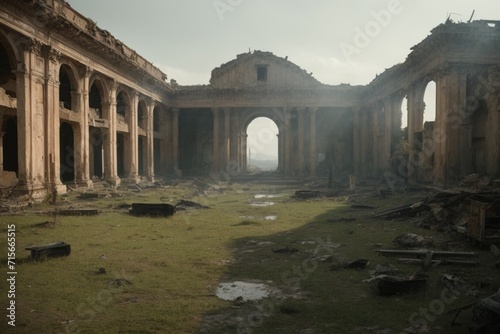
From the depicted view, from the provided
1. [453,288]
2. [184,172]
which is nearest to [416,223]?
[453,288]

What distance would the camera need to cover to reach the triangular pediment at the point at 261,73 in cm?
3622

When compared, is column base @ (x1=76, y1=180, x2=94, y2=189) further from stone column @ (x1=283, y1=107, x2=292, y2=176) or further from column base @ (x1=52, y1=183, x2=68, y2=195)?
stone column @ (x1=283, y1=107, x2=292, y2=176)

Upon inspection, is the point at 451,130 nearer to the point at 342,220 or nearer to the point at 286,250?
the point at 342,220

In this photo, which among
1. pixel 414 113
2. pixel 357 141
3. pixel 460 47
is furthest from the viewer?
pixel 357 141

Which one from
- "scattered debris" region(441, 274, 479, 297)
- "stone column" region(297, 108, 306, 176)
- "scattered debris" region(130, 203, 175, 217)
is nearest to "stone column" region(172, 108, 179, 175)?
"stone column" region(297, 108, 306, 176)

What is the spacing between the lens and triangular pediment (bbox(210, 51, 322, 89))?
36.2 metres

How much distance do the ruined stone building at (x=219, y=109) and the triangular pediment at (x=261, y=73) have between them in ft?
0.31

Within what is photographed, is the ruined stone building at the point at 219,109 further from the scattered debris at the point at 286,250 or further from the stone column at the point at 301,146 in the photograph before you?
the scattered debris at the point at 286,250


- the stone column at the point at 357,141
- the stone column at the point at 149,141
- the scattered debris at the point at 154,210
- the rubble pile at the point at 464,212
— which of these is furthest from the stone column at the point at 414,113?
the stone column at the point at 149,141

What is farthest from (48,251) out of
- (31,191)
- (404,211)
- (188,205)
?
(404,211)

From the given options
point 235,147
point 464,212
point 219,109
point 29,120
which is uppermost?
point 219,109

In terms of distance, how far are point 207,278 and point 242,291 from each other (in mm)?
893

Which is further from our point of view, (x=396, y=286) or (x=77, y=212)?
(x=77, y=212)

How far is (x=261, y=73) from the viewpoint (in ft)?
120
